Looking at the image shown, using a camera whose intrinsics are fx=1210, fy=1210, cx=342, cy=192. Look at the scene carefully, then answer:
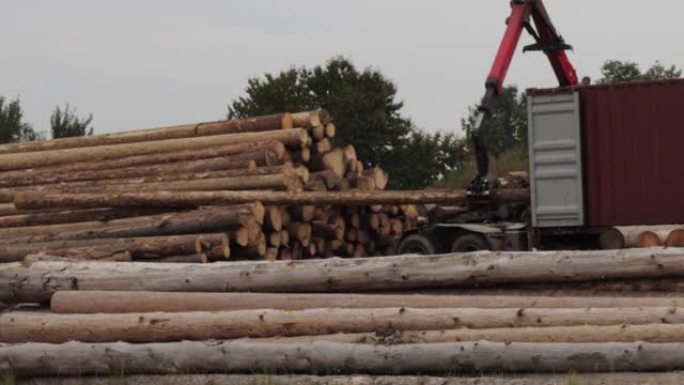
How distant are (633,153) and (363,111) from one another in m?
23.9

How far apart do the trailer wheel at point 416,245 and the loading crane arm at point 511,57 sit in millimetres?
1084

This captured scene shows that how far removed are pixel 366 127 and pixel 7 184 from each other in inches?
826

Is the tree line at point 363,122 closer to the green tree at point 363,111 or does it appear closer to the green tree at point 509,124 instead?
the green tree at point 363,111

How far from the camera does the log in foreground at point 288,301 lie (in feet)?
31.4

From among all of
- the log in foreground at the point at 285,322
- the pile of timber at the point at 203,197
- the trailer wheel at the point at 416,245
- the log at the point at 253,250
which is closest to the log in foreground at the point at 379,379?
the log in foreground at the point at 285,322

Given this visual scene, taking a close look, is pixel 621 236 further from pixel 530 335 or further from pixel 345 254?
pixel 530 335

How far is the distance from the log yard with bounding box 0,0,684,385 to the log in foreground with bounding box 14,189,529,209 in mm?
40

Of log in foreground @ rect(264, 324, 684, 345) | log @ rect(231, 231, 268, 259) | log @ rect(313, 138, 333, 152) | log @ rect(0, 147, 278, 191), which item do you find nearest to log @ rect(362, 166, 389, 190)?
log @ rect(313, 138, 333, 152)

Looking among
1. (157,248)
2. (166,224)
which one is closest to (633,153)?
(166,224)

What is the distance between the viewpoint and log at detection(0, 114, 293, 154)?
19656 mm

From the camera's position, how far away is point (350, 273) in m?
10.6

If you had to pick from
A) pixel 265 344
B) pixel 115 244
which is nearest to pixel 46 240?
pixel 115 244

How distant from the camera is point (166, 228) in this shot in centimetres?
1691

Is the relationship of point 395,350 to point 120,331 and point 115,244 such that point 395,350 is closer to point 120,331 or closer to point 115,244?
point 120,331
